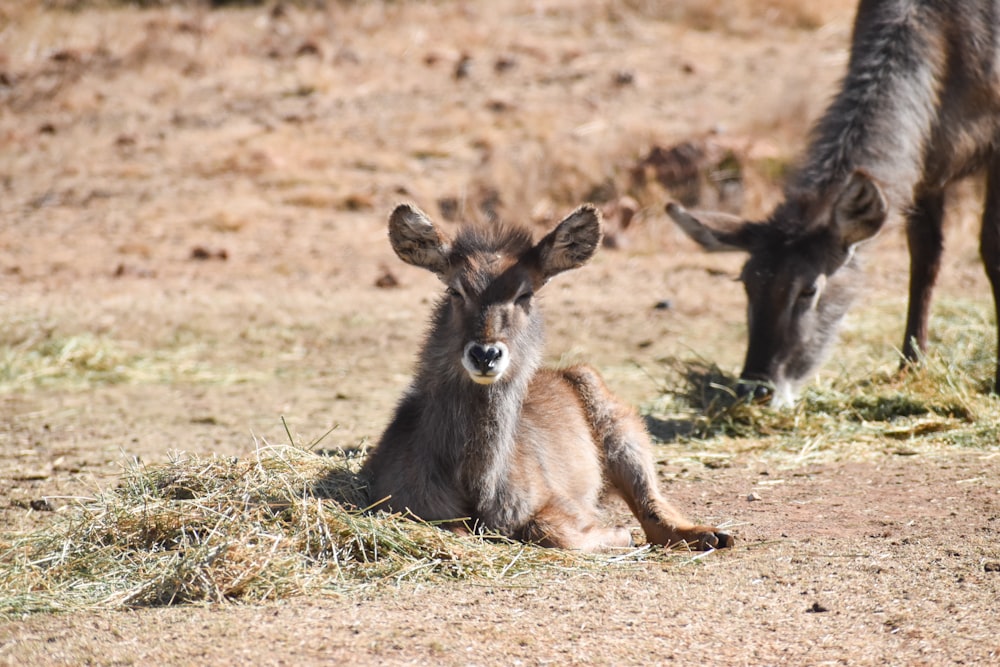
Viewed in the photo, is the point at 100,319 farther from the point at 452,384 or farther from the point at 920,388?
the point at 920,388

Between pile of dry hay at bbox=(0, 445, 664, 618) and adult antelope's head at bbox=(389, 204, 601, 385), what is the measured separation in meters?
0.86

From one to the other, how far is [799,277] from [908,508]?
247 centimetres

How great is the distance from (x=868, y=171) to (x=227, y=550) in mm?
5666

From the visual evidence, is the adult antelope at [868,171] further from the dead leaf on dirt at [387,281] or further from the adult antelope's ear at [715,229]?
the dead leaf on dirt at [387,281]

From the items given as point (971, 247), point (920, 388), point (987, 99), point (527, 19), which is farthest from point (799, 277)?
point (527, 19)

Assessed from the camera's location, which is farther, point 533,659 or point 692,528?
point 692,528

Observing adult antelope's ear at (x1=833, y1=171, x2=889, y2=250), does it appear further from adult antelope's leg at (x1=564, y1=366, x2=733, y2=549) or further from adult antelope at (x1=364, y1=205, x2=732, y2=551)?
adult antelope at (x1=364, y1=205, x2=732, y2=551)

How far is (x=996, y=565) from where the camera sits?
5.88 metres

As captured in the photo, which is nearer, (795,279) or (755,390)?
(755,390)

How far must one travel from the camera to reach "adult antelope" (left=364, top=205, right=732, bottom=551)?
629cm

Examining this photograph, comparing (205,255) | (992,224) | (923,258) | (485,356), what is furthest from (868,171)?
(205,255)

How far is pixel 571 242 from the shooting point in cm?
665

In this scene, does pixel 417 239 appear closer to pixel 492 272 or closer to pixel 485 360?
pixel 492 272

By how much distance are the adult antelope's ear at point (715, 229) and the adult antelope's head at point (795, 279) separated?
0.05ft
